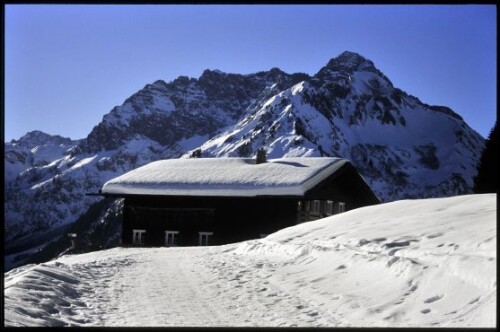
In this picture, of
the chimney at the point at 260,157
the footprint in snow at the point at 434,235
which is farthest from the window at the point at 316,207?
the footprint in snow at the point at 434,235

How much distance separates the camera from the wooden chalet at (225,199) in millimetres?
31484

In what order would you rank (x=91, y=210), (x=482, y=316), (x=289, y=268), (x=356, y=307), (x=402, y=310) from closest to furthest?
(x=482, y=316), (x=402, y=310), (x=356, y=307), (x=289, y=268), (x=91, y=210)

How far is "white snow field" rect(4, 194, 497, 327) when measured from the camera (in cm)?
708

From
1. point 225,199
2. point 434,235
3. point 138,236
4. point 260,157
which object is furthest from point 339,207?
point 434,235

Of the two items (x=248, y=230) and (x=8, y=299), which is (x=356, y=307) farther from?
(x=248, y=230)

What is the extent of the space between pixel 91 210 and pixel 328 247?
165 m

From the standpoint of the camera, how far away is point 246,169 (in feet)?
115

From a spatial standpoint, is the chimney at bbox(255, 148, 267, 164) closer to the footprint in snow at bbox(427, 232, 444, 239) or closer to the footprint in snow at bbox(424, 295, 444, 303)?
the footprint in snow at bbox(427, 232, 444, 239)

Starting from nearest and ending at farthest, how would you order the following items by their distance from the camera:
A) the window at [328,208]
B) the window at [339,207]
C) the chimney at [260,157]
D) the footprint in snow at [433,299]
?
the footprint in snow at [433,299]
the window at [328,208]
the window at [339,207]
the chimney at [260,157]

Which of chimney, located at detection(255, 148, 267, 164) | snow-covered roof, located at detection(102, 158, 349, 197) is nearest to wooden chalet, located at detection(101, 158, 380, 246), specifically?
snow-covered roof, located at detection(102, 158, 349, 197)

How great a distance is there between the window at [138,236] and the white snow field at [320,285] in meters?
19.9

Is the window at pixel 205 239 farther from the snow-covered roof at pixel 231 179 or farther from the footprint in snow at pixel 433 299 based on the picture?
the footprint in snow at pixel 433 299

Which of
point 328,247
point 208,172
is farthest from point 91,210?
point 328,247

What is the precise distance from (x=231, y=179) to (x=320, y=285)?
23.5m
